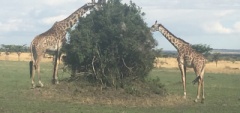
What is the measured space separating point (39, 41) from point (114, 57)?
3.47 metres

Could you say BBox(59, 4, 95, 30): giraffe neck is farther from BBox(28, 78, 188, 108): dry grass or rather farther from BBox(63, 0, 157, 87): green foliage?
BBox(28, 78, 188, 108): dry grass

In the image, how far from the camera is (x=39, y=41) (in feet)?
57.5

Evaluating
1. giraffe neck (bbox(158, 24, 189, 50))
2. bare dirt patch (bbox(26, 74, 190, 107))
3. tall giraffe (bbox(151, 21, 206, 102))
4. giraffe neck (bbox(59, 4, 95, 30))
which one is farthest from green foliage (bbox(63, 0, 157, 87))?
giraffe neck (bbox(158, 24, 189, 50))

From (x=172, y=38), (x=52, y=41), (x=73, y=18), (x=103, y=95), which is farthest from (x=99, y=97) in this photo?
(x=172, y=38)

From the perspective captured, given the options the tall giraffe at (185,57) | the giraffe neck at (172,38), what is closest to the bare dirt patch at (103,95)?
the tall giraffe at (185,57)

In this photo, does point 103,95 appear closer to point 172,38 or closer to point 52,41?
point 52,41

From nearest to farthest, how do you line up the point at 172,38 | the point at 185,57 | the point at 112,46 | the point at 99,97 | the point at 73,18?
the point at 99,97 → the point at 112,46 → the point at 73,18 → the point at 185,57 → the point at 172,38

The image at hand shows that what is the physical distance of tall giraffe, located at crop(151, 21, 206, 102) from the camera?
Answer: 18062mm

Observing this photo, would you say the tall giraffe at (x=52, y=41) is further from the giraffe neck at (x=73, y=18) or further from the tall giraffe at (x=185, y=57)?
the tall giraffe at (x=185, y=57)

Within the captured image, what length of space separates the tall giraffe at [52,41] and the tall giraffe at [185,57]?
366cm

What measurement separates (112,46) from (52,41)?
112 inches

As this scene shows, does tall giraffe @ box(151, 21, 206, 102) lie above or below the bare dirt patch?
above

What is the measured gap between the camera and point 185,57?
720 inches

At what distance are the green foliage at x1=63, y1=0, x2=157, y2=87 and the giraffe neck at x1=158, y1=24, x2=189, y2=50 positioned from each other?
1.91m
